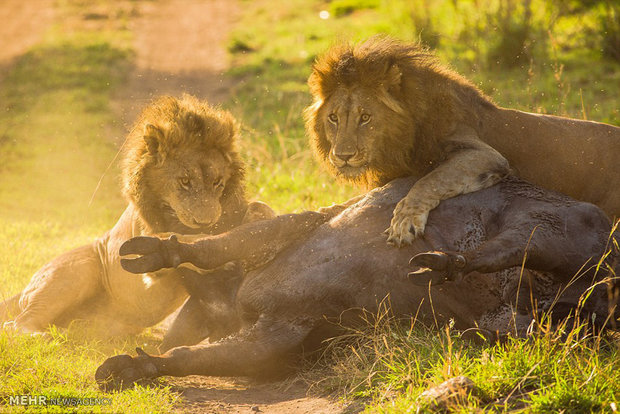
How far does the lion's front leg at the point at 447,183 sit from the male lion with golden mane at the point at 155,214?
111cm

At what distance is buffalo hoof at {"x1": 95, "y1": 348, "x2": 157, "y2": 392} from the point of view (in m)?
3.93

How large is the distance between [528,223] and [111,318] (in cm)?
313

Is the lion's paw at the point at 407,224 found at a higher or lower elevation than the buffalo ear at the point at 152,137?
lower

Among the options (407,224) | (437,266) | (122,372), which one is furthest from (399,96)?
(122,372)

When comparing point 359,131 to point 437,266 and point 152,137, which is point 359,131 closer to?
point 152,137

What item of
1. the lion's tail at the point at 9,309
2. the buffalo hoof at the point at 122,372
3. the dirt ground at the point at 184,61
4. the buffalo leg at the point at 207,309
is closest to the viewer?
the buffalo hoof at the point at 122,372

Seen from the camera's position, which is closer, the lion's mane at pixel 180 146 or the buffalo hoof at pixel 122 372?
the buffalo hoof at pixel 122 372

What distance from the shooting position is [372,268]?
428 cm

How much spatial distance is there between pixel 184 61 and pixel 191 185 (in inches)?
440

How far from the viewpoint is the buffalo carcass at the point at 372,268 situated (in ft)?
13.2

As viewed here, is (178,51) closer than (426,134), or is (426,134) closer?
(426,134)

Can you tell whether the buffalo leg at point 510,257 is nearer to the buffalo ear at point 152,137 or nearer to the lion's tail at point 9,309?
the buffalo ear at point 152,137

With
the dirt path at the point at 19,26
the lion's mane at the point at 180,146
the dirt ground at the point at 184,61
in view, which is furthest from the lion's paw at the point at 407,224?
the dirt path at the point at 19,26

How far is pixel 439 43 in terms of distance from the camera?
42.8ft
